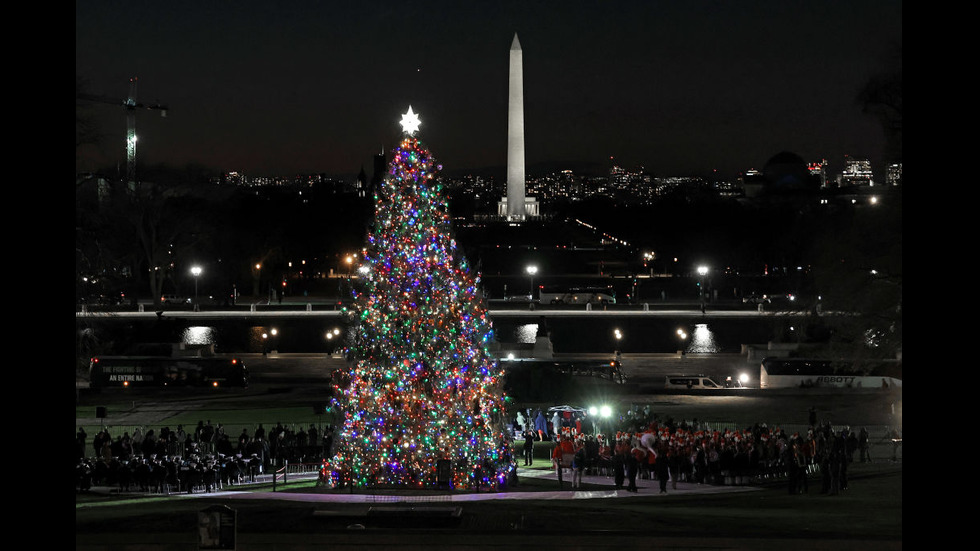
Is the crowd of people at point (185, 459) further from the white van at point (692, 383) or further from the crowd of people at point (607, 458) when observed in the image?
the white van at point (692, 383)

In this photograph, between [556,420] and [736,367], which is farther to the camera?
[736,367]

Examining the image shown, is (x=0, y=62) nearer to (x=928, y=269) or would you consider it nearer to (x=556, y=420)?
(x=928, y=269)

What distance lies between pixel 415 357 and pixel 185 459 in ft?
18.8

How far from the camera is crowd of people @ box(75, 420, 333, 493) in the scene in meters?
21.5

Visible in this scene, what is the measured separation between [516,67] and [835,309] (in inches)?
3073

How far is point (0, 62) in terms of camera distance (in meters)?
6.40

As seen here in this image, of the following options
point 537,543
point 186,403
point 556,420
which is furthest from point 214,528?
point 186,403

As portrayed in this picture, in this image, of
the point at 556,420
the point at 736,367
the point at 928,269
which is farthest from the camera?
the point at 736,367

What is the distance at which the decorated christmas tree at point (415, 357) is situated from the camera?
65.3ft

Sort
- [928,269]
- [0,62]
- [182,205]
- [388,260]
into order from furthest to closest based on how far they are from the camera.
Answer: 1. [182,205]
2. [388,260]
3. [928,269]
4. [0,62]

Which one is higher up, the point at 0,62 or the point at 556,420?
the point at 0,62

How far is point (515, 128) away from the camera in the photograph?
11344 cm

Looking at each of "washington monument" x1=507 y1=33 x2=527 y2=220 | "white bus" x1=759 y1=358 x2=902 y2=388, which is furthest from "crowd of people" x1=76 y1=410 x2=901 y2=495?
"washington monument" x1=507 y1=33 x2=527 y2=220

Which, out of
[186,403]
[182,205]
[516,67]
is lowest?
[186,403]
